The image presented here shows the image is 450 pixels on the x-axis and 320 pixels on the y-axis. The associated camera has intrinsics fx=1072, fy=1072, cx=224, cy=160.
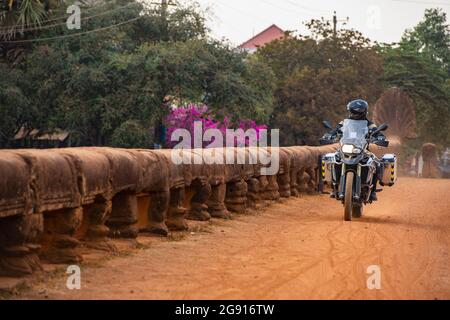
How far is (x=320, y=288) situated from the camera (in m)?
10.2

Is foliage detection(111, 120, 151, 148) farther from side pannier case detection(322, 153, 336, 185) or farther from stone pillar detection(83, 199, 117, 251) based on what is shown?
stone pillar detection(83, 199, 117, 251)

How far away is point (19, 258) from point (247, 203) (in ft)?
37.2

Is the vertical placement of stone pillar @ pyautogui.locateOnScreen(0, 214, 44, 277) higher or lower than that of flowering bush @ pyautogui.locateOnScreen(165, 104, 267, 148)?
lower

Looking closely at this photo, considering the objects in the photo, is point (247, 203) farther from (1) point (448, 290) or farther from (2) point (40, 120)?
(2) point (40, 120)

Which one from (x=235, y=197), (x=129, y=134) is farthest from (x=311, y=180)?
(x=129, y=134)

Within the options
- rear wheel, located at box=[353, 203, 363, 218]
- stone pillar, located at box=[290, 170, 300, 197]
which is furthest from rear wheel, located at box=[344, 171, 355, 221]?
stone pillar, located at box=[290, 170, 300, 197]

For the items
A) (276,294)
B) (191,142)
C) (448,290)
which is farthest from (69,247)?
(191,142)

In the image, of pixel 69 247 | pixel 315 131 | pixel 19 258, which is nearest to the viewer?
pixel 19 258

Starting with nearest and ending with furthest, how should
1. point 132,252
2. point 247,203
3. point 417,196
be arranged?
1. point 132,252
2. point 247,203
3. point 417,196

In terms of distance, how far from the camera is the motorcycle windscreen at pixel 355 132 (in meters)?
18.7

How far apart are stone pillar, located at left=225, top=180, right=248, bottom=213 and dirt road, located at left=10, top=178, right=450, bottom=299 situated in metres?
0.51

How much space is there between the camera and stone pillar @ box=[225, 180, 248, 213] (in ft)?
66.2

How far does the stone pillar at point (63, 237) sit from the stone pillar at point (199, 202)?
19.8 ft
